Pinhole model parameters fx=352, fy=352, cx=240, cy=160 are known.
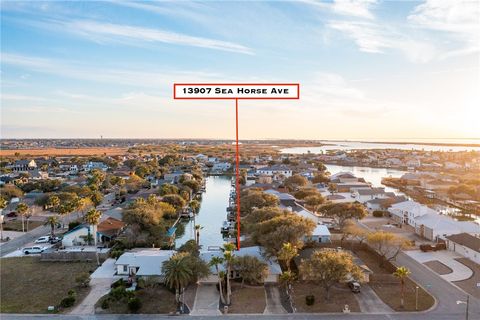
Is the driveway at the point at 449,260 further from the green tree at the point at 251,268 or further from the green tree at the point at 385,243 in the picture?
the green tree at the point at 251,268

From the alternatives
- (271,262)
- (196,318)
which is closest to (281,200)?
(271,262)

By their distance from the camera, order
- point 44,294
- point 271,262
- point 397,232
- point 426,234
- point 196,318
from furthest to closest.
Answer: point 397,232 < point 426,234 < point 271,262 < point 44,294 < point 196,318

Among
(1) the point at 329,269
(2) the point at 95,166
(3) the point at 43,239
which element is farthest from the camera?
(2) the point at 95,166

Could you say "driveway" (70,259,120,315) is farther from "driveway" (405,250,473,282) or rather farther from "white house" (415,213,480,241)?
"white house" (415,213,480,241)

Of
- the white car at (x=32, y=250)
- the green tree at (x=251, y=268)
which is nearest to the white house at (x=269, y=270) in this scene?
the green tree at (x=251, y=268)

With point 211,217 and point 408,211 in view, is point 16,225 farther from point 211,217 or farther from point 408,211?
point 408,211

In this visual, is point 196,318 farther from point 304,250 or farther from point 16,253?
point 16,253

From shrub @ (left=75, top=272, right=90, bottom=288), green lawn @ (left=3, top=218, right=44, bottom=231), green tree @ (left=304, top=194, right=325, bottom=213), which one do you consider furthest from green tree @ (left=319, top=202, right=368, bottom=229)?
green lawn @ (left=3, top=218, right=44, bottom=231)

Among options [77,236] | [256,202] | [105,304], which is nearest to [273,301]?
[105,304]
